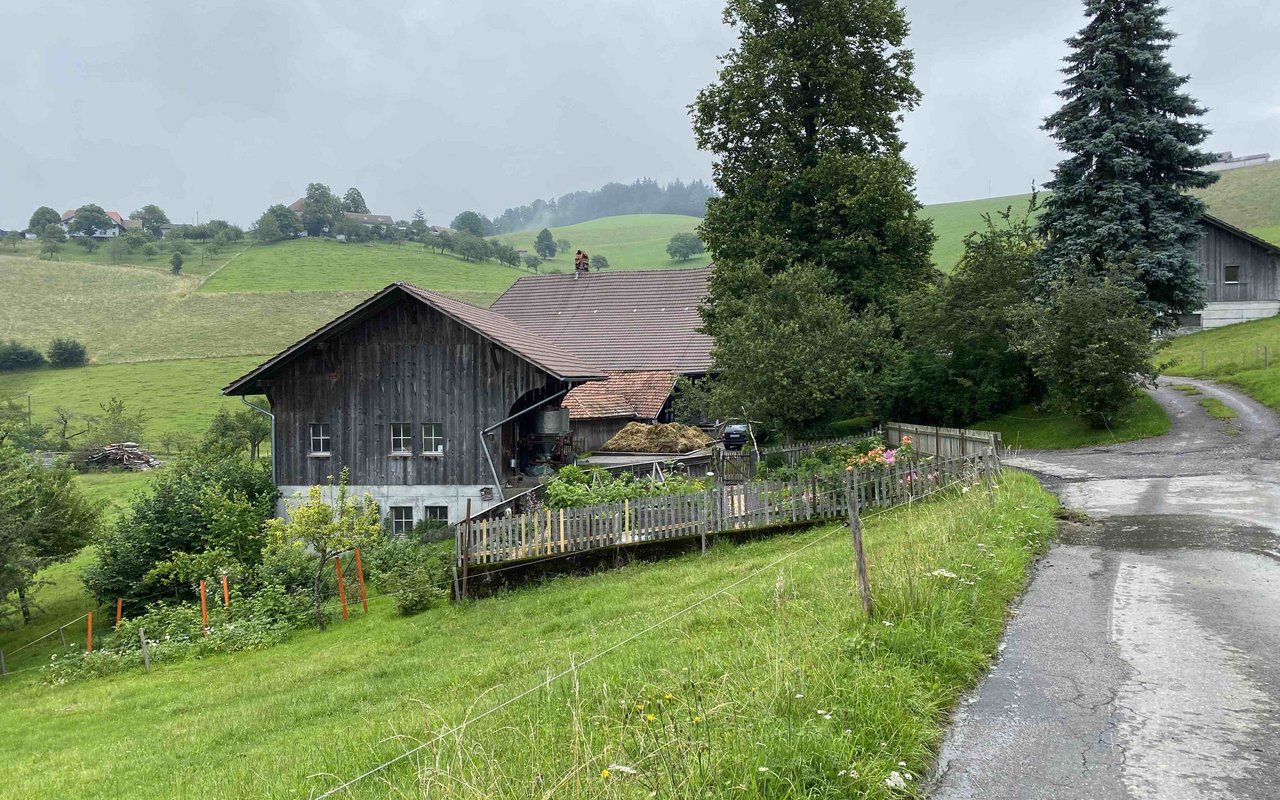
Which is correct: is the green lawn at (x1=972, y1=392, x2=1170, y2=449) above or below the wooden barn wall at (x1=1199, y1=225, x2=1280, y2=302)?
below

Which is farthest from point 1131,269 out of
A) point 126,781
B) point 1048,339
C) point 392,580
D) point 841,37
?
point 126,781

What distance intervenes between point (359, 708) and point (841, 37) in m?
29.7

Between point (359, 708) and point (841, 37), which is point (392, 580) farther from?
point (841, 37)

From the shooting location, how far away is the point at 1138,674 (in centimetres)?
668

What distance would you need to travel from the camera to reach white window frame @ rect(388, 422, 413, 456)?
25562mm

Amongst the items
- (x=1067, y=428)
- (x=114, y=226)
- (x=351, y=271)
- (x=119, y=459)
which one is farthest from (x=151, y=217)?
(x=1067, y=428)

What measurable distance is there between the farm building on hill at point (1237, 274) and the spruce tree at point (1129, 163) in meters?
17.6

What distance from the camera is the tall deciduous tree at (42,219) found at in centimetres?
15612

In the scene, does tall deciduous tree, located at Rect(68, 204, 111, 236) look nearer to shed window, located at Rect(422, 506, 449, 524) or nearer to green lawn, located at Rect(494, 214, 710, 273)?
green lawn, located at Rect(494, 214, 710, 273)

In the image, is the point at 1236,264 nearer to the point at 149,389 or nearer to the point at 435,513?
the point at 435,513

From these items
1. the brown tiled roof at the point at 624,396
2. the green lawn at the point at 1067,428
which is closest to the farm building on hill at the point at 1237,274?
the green lawn at the point at 1067,428

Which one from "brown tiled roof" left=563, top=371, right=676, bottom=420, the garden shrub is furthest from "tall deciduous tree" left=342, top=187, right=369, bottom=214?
"brown tiled roof" left=563, top=371, right=676, bottom=420

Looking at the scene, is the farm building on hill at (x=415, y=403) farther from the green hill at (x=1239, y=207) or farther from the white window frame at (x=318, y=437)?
the green hill at (x=1239, y=207)

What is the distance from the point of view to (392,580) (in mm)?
17438
